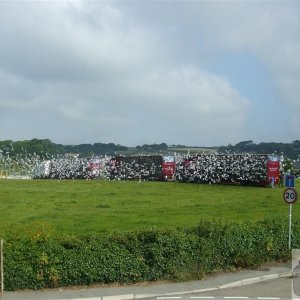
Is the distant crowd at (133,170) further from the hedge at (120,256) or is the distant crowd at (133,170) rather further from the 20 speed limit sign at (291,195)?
the hedge at (120,256)

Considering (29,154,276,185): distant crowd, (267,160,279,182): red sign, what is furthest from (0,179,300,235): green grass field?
(29,154,276,185): distant crowd

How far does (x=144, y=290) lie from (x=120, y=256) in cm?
114

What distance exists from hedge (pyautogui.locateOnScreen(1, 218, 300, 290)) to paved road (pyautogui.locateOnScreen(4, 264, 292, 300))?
31 cm

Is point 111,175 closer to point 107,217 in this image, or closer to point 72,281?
point 107,217

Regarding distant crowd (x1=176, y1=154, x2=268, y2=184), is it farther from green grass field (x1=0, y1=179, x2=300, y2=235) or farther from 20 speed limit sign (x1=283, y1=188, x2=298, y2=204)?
20 speed limit sign (x1=283, y1=188, x2=298, y2=204)

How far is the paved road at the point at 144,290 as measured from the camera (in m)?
14.9

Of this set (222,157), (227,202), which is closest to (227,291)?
(227,202)

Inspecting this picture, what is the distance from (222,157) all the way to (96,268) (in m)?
46.3

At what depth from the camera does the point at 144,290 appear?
616 inches

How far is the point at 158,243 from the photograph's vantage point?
16656mm

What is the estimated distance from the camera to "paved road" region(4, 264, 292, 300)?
49.0 feet

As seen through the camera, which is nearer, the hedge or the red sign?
the hedge

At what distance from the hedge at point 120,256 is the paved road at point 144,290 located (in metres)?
0.31

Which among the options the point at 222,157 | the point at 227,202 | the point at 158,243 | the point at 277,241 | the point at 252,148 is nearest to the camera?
the point at 158,243
